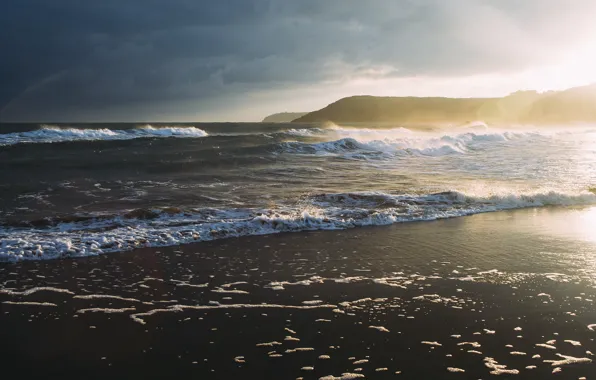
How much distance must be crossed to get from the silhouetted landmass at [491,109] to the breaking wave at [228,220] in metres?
121

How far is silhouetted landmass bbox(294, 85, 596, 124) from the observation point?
12581 centimetres

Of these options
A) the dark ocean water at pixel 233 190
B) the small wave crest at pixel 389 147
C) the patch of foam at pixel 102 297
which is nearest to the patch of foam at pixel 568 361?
the patch of foam at pixel 102 297

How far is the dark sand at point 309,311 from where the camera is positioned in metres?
4.24

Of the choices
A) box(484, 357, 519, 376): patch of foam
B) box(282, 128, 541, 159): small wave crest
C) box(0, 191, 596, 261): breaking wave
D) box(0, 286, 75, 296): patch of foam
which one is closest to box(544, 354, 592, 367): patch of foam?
box(484, 357, 519, 376): patch of foam

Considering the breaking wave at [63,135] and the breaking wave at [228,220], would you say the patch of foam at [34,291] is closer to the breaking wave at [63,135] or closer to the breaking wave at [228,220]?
the breaking wave at [228,220]

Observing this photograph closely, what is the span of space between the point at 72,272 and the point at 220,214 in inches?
190

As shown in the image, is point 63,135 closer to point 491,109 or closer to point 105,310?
point 105,310

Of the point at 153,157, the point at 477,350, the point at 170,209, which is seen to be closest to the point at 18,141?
the point at 153,157

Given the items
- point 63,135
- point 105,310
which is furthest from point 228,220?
point 63,135

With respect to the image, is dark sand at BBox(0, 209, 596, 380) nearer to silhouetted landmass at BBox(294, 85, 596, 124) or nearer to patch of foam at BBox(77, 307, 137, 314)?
patch of foam at BBox(77, 307, 137, 314)

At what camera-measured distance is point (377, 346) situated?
459 centimetres

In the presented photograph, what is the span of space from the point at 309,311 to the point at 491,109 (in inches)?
6638

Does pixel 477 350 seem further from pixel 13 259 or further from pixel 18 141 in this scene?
pixel 18 141

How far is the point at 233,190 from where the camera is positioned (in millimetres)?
16031
